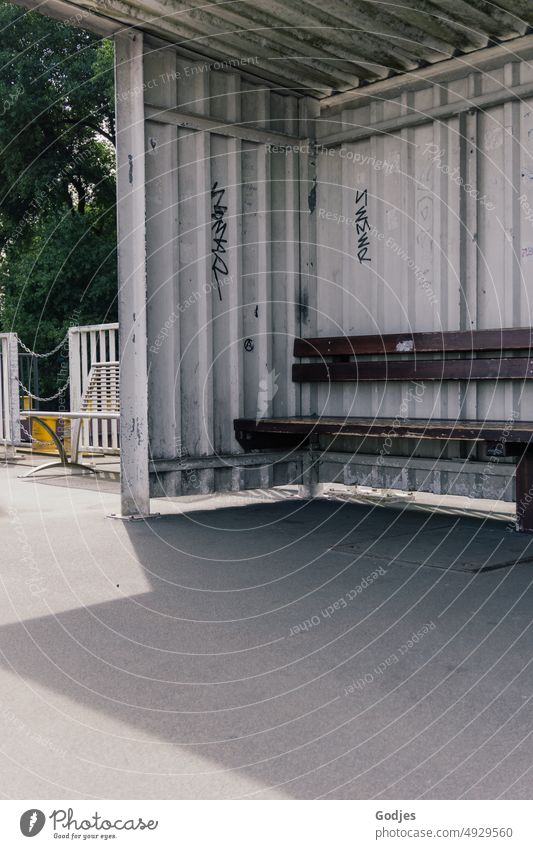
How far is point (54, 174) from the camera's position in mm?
22656

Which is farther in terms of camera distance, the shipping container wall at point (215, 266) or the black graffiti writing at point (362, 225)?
the black graffiti writing at point (362, 225)

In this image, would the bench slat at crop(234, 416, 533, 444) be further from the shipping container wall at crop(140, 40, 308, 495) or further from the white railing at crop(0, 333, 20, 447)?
the white railing at crop(0, 333, 20, 447)

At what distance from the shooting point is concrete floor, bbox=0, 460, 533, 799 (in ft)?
8.04

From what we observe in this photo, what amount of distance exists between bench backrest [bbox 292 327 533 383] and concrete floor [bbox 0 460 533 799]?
1220 millimetres

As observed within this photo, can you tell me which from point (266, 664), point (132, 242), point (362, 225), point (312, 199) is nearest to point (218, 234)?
point (132, 242)

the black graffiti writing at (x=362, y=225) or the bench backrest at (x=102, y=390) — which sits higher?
the black graffiti writing at (x=362, y=225)

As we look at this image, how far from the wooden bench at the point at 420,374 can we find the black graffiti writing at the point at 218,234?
1.00m

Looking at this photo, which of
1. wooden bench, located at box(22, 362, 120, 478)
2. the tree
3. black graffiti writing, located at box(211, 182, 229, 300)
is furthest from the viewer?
the tree

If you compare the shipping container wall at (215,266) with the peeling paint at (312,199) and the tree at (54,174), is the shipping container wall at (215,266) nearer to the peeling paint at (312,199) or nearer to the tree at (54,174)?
the peeling paint at (312,199)

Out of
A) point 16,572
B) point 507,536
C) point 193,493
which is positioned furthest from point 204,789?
point 193,493

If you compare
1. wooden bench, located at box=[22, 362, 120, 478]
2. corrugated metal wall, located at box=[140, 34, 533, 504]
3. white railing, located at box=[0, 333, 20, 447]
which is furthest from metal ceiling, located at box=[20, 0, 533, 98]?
white railing, located at box=[0, 333, 20, 447]

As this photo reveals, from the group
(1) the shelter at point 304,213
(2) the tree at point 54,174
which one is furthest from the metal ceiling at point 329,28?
(2) the tree at point 54,174

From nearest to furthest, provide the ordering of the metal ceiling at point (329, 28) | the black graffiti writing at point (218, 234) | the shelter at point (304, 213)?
the metal ceiling at point (329, 28), the shelter at point (304, 213), the black graffiti writing at point (218, 234)

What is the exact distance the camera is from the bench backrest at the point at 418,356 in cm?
651
